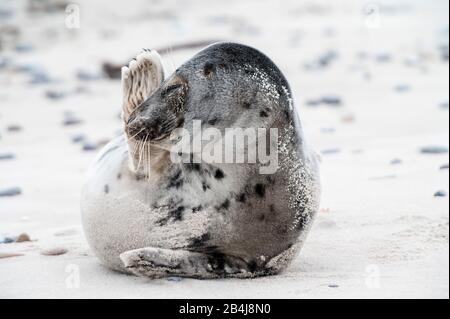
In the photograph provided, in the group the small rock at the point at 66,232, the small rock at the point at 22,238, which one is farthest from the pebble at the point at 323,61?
the small rock at the point at 22,238

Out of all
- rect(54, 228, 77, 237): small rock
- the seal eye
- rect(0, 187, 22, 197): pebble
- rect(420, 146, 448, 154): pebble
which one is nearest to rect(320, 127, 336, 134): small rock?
rect(420, 146, 448, 154): pebble

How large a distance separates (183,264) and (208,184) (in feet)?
1.01

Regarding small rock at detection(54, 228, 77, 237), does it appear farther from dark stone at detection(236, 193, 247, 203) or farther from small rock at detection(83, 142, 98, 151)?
small rock at detection(83, 142, 98, 151)

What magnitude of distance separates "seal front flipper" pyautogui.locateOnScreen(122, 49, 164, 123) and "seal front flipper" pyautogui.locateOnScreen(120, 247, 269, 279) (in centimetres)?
54

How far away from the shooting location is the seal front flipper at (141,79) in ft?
12.2

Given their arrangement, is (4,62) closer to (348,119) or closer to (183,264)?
(348,119)

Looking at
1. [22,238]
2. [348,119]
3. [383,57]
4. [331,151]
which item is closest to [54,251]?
[22,238]

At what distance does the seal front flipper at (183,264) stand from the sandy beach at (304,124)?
0.16 feet

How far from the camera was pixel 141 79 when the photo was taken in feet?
12.3

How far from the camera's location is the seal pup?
350 centimetres

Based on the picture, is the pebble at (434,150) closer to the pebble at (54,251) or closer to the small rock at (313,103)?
the small rock at (313,103)
